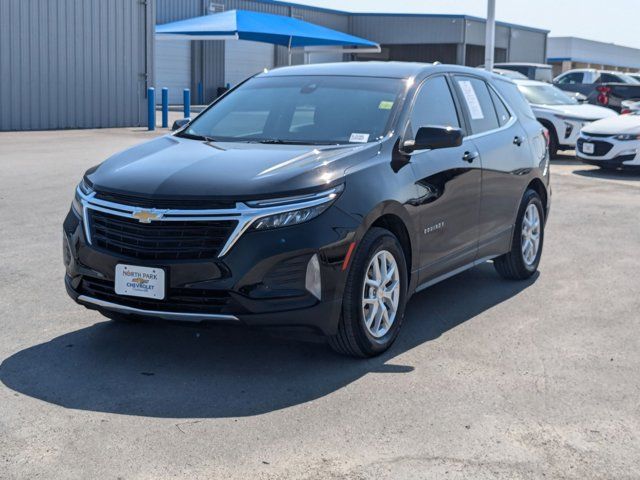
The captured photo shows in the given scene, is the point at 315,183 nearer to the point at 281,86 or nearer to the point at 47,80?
the point at 281,86

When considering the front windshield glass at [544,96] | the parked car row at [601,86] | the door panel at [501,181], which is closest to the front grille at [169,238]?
the door panel at [501,181]

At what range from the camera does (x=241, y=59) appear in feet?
141

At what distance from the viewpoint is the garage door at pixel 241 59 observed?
42.3 metres

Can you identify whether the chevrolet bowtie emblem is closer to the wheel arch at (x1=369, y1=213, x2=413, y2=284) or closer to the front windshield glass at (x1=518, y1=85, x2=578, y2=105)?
the wheel arch at (x1=369, y1=213, x2=413, y2=284)

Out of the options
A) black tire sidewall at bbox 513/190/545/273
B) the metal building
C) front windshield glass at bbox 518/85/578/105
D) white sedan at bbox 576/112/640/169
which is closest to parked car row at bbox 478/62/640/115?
front windshield glass at bbox 518/85/578/105

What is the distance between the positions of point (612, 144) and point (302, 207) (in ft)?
39.6

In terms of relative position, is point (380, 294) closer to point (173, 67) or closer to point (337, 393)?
point (337, 393)

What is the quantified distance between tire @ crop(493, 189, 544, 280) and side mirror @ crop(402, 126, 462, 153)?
1.87 meters

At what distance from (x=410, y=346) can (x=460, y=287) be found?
1.81 metres

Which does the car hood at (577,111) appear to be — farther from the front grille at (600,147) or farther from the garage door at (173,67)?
the garage door at (173,67)

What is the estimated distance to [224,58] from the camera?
41.8 m

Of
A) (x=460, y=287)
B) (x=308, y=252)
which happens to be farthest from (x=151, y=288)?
(x=460, y=287)

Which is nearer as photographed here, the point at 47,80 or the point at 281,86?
the point at 281,86

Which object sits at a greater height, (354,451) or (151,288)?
(151,288)
